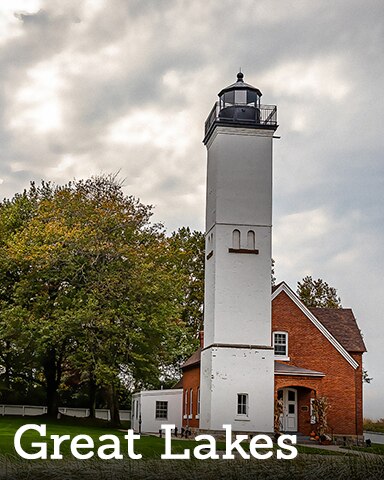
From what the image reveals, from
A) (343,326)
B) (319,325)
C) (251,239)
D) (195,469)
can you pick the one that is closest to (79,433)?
(251,239)

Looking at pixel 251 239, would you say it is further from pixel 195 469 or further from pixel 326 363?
pixel 195 469

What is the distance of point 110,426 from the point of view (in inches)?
1555

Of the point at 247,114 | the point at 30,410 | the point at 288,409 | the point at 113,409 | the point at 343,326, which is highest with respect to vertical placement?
the point at 247,114

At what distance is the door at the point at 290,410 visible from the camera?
34.6m

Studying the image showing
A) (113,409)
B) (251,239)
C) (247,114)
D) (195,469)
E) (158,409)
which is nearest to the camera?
(195,469)

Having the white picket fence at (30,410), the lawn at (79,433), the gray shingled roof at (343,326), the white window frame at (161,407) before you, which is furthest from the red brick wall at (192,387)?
the white picket fence at (30,410)

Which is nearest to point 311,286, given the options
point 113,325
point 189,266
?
point 189,266

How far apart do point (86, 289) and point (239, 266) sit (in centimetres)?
806

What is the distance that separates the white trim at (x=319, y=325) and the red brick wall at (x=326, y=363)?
141mm

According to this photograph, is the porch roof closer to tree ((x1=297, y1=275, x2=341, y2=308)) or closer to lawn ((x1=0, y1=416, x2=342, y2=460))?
lawn ((x1=0, y1=416, x2=342, y2=460))

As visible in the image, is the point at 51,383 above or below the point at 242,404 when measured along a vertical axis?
above

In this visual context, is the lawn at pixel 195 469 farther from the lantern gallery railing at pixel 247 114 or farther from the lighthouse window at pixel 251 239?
the lantern gallery railing at pixel 247 114

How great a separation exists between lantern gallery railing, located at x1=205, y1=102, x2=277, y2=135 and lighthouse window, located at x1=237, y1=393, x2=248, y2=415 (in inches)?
473

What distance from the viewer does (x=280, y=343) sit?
3600 centimetres
